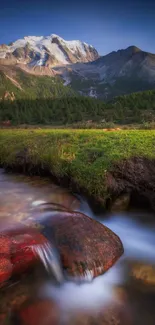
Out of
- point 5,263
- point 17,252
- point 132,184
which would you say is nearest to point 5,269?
point 5,263

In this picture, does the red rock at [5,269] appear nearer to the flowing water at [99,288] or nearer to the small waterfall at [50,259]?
the flowing water at [99,288]

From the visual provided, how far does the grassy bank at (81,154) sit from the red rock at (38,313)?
16.1ft

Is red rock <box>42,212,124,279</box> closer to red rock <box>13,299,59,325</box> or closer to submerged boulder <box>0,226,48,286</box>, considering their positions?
submerged boulder <box>0,226,48,286</box>

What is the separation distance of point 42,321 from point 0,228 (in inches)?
124

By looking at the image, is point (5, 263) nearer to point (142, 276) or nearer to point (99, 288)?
point (99, 288)

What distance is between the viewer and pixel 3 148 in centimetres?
1814

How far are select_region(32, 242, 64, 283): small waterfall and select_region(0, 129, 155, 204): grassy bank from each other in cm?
372

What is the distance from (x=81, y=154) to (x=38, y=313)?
7.91m

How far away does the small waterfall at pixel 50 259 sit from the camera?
773cm

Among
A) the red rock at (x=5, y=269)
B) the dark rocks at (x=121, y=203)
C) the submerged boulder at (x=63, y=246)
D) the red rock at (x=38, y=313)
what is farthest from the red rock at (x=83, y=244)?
the dark rocks at (x=121, y=203)

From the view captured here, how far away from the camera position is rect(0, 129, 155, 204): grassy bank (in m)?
11.8

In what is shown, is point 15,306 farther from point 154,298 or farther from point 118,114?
point 118,114

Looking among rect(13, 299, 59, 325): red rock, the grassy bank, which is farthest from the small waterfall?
the grassy bank

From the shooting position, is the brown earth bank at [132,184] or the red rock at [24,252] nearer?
the red rock at [24,252]
